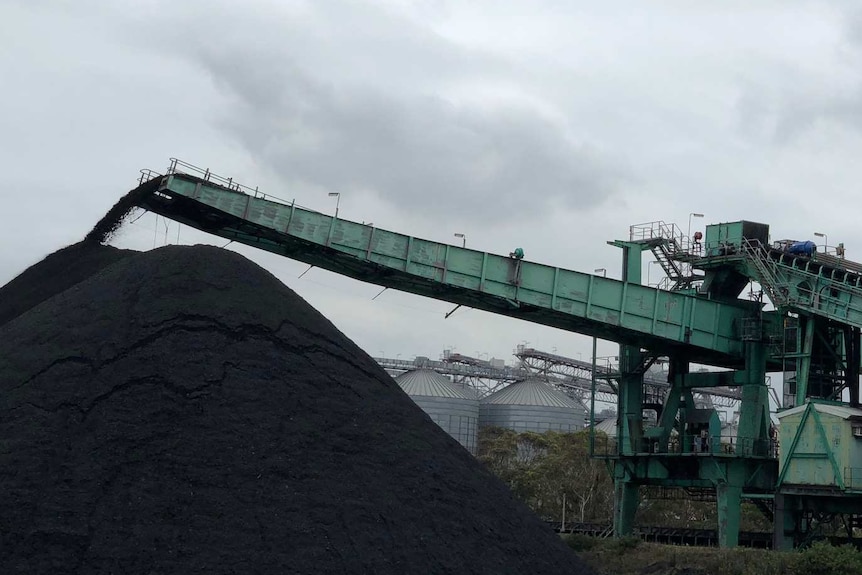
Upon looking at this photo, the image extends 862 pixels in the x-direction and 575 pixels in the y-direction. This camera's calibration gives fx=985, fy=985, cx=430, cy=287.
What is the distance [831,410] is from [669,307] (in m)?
6.28

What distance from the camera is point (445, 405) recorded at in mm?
79750

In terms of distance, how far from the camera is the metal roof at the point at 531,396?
85.8 m

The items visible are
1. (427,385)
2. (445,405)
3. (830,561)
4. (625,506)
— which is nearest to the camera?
(830,561)

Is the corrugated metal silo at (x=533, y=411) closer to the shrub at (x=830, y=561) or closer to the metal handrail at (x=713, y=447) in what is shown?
the metal handrail at (x=713, y=447)

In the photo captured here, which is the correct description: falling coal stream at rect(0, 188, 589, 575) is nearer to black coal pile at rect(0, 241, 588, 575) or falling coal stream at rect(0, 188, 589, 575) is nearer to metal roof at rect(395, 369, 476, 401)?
black coal pile at rect(0, 241, 588, 575)

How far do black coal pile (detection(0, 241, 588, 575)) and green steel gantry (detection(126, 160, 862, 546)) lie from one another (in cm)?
873

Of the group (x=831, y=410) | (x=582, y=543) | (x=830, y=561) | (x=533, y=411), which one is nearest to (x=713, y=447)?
(x=831, y=410)

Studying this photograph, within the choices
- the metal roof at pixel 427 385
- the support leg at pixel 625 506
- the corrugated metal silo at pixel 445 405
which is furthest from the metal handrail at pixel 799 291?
the metal roof at pixel 427 385

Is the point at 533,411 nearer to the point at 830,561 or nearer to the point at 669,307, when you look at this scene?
the point at 669,307

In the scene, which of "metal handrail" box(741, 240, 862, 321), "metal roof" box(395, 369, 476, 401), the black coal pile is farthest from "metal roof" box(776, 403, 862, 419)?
"metal roof" box(395, 369, 476, 401)

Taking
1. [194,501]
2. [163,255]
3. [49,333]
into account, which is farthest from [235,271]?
[194,501]

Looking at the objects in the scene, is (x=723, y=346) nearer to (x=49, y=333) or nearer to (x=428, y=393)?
(x=49, y=333)

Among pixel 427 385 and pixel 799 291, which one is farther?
Answer: pixel 427 385

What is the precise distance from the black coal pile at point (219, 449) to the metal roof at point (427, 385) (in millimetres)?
59488
